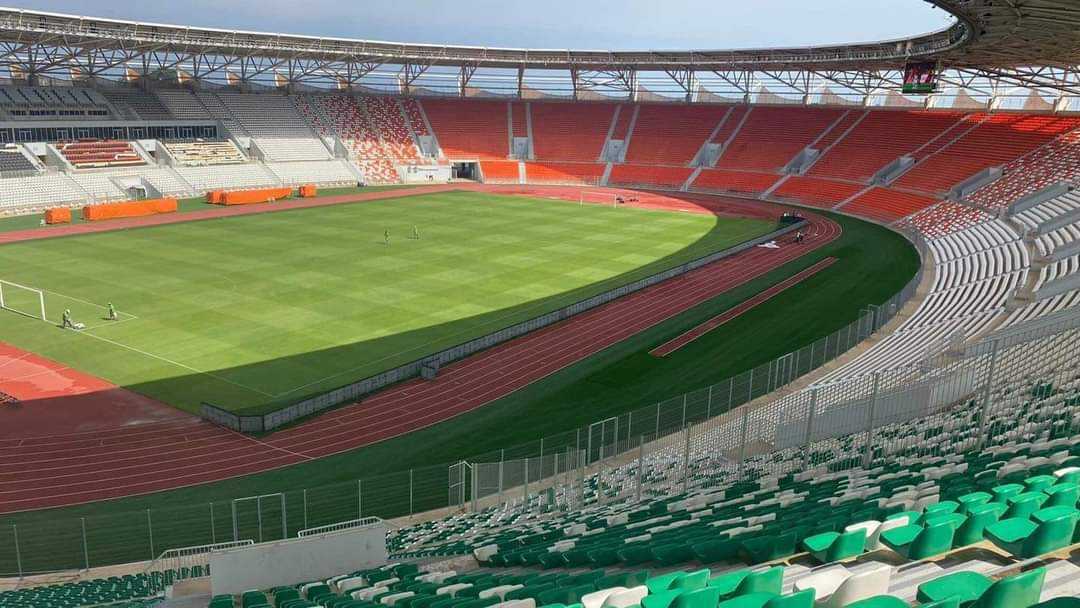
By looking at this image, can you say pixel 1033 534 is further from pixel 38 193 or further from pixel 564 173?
pixel 564 173

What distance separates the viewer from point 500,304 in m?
31.9

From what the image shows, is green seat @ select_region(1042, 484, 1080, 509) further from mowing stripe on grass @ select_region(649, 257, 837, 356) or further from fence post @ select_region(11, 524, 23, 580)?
mowing stripe on grass @ select_region(649, 257, 837, 356)

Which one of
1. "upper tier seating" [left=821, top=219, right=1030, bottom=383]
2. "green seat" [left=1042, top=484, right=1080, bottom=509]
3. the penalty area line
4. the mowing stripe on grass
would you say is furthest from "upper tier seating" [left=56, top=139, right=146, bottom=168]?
"green seat" [left=1042, top=484, right=1080, bottom=509]

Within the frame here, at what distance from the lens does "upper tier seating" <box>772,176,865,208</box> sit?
2351 inches

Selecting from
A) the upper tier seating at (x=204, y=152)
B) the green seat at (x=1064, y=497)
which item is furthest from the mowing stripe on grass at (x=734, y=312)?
the upper tier seating at (x=204, y=152)

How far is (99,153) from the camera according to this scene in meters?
58.4

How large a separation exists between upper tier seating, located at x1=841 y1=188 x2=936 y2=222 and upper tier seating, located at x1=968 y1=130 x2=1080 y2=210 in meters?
3.92

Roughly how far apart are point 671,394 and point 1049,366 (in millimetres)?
10890

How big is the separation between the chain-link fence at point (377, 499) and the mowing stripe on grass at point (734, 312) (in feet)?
21.2

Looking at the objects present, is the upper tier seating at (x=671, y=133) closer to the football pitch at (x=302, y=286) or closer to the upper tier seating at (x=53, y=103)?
the football pitch at (x=302, y=286)

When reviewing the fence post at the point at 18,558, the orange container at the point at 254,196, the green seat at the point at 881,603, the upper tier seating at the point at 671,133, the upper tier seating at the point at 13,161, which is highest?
the upper tier seating at the point at 671,133

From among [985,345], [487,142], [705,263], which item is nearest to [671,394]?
[985,345]

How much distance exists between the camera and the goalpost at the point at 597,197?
62566 mm

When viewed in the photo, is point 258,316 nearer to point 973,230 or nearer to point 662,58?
point 973,230
